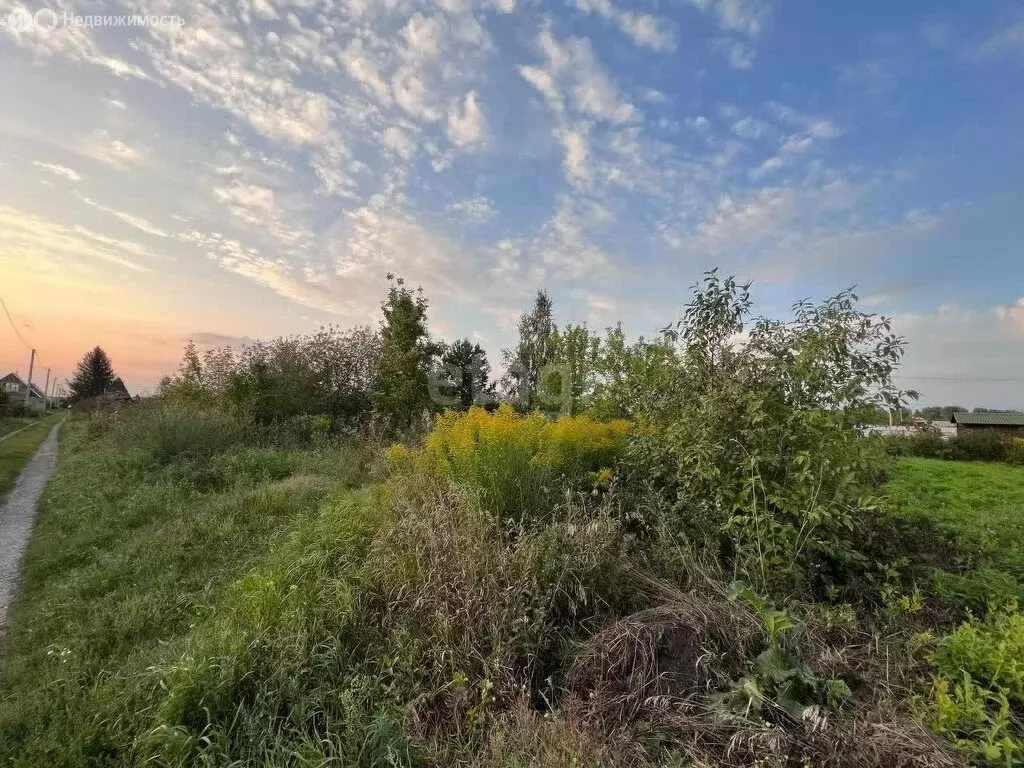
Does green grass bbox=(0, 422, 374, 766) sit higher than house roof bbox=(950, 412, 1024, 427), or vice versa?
house roof bbox=(950, 412, 1024, 427)

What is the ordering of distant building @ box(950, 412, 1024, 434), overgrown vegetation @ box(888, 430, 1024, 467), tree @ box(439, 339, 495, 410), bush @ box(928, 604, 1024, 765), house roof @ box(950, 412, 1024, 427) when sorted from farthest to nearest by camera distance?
1. house roof @ box(950, 412, 1024, 427)
2. distant building @ box(950, 412, 1024, 434)
3. overgrown vegetation @ box(888, 430, 1024, 467)
4. tree @ box(439, 339, 495, 410)
5. bush @ box(928, 604, 1024, 765)

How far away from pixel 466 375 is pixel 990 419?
43.6 metres

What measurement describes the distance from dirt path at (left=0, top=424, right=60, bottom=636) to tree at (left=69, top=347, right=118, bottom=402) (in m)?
49.8

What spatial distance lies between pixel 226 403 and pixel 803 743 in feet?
53.0

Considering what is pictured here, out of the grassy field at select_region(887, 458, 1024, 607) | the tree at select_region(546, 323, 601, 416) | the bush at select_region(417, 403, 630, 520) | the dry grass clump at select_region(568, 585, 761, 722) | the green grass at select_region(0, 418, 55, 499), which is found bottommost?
the green grass at select_region(0, 418, 55, 499)

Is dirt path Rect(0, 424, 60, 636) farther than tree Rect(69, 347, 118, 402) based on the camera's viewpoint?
No

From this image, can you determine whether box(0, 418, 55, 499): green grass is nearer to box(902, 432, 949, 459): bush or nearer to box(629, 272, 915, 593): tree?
box(629, 272, 915, 593): tree

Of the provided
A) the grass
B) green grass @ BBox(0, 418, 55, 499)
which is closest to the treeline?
green grass @ BBox(0, 418, 55, 499)

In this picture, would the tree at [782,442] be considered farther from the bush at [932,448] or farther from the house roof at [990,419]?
the house roof at [990,419]

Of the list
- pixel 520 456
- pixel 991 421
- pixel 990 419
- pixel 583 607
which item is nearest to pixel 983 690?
pixel 583 607

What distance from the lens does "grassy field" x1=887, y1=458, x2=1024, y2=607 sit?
10.5ft

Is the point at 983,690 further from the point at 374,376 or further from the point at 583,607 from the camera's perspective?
the point at 374,376

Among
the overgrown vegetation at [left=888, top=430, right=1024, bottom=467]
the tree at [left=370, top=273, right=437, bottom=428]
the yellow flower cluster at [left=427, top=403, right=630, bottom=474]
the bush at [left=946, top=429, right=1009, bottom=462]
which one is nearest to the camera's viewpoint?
the yellow flower cluster at [left=427, top=403, right=630, bottom=474]

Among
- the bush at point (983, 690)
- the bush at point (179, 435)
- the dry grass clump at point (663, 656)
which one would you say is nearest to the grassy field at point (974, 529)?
the bush at point (983, 690)
